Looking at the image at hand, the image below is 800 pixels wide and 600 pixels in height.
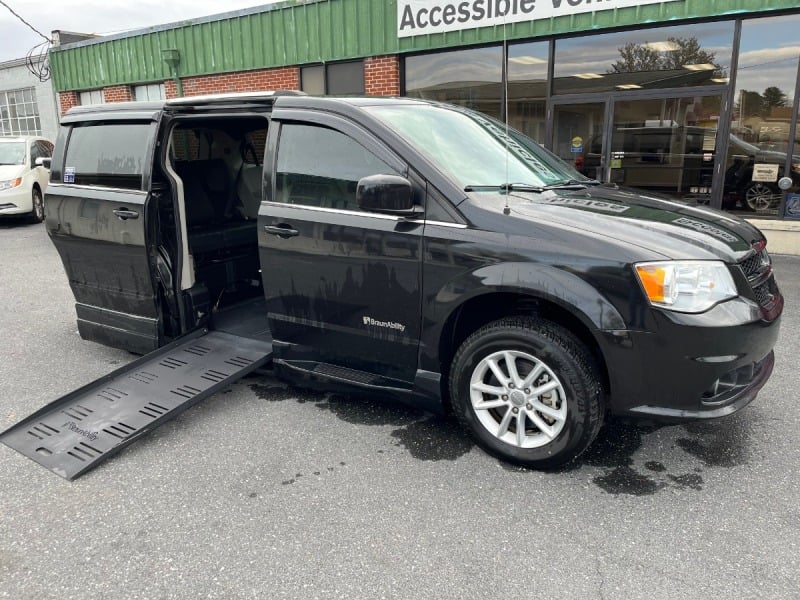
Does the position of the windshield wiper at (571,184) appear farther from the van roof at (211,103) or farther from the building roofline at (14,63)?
the building roofline at (14,63)

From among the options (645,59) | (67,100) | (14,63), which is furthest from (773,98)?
(14,63)

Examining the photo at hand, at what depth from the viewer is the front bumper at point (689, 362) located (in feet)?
8.39

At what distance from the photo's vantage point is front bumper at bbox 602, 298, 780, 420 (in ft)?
8.39

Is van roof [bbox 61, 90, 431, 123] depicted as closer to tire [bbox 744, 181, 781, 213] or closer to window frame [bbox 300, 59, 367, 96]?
tire [bbox 744, 181, 781, 213]

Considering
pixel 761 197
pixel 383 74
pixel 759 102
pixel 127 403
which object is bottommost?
pixel 127 403

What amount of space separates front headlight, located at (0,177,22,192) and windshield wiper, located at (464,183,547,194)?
481 inches

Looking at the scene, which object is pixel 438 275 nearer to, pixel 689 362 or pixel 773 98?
pixel 689 362

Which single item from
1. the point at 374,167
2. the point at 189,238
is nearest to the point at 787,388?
the point at 374,167

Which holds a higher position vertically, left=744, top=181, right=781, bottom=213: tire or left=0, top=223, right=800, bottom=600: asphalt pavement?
left=744, top=181, right=781, bottom=213: tire

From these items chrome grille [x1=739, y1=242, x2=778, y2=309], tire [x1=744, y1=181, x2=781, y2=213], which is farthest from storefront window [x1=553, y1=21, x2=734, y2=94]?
chrome grille [x1=739, y1=242, x2=778, y2=309]

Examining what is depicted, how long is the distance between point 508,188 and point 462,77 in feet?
25.4

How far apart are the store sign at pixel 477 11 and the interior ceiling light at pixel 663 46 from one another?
597 millimetres

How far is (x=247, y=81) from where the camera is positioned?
41.2ft

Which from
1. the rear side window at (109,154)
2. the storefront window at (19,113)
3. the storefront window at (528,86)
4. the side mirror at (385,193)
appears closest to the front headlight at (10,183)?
the storefront window at (19,113)
